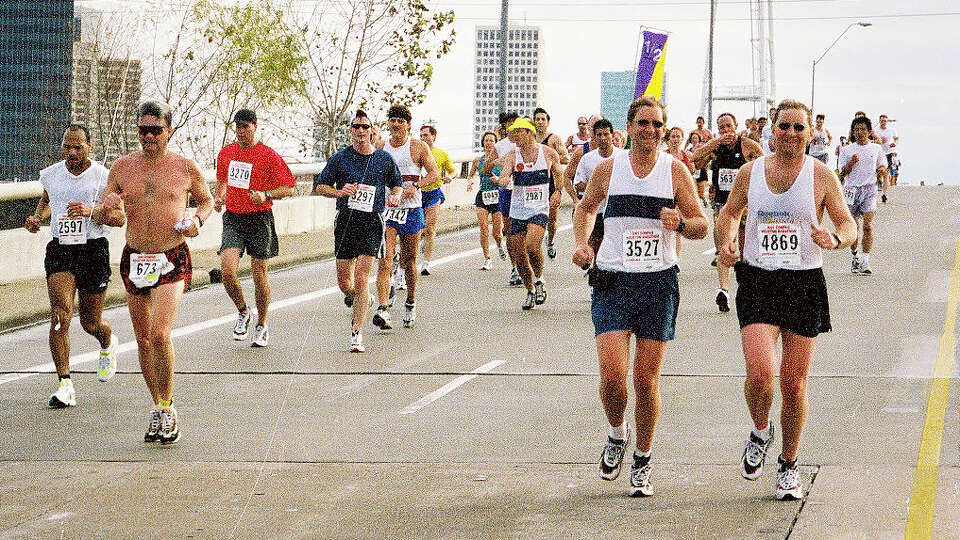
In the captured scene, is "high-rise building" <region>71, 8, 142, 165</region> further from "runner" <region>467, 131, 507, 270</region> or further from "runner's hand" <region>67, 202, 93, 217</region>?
"runner's hand" <region>67, 202, 93, 217</region>

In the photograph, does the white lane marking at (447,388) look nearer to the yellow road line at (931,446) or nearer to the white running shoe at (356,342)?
the white running shoe at (356,342)

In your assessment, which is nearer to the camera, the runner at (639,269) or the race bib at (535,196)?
the runner at (639,269)

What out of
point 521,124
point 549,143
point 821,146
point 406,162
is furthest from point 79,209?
point 821,146

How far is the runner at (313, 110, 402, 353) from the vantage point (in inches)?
520

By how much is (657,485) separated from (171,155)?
148 inches

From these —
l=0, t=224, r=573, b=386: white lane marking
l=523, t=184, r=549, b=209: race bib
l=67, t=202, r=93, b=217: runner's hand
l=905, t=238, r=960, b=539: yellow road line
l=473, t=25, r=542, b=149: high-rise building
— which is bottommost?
l=0, t=224, r=573, b=386: white lane marking

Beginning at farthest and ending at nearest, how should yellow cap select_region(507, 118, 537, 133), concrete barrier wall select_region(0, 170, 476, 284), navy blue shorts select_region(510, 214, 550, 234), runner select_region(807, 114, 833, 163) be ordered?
runner select_region(807, 114, 833, 163) < concrete barrier wall select_region(0, 170, 476, 284) < yellow cap select_region(507, 118, 537, 133) < navy blue shorts select_region(510, 214, 550, 234)

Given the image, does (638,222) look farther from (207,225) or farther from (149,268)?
(207,225)

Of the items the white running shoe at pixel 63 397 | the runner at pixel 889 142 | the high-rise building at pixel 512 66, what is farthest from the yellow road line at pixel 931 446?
the high-rise building at pixel 512 66

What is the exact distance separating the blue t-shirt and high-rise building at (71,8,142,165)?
24.7 metres

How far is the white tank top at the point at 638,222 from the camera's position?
7.64m

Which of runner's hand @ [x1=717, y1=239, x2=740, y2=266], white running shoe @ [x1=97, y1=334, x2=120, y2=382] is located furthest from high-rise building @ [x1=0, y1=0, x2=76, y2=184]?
runner's hand @ [x1=717, y1=239, x2=740, y2=266]

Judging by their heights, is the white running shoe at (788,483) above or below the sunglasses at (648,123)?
below

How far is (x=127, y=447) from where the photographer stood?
9.11 metres
